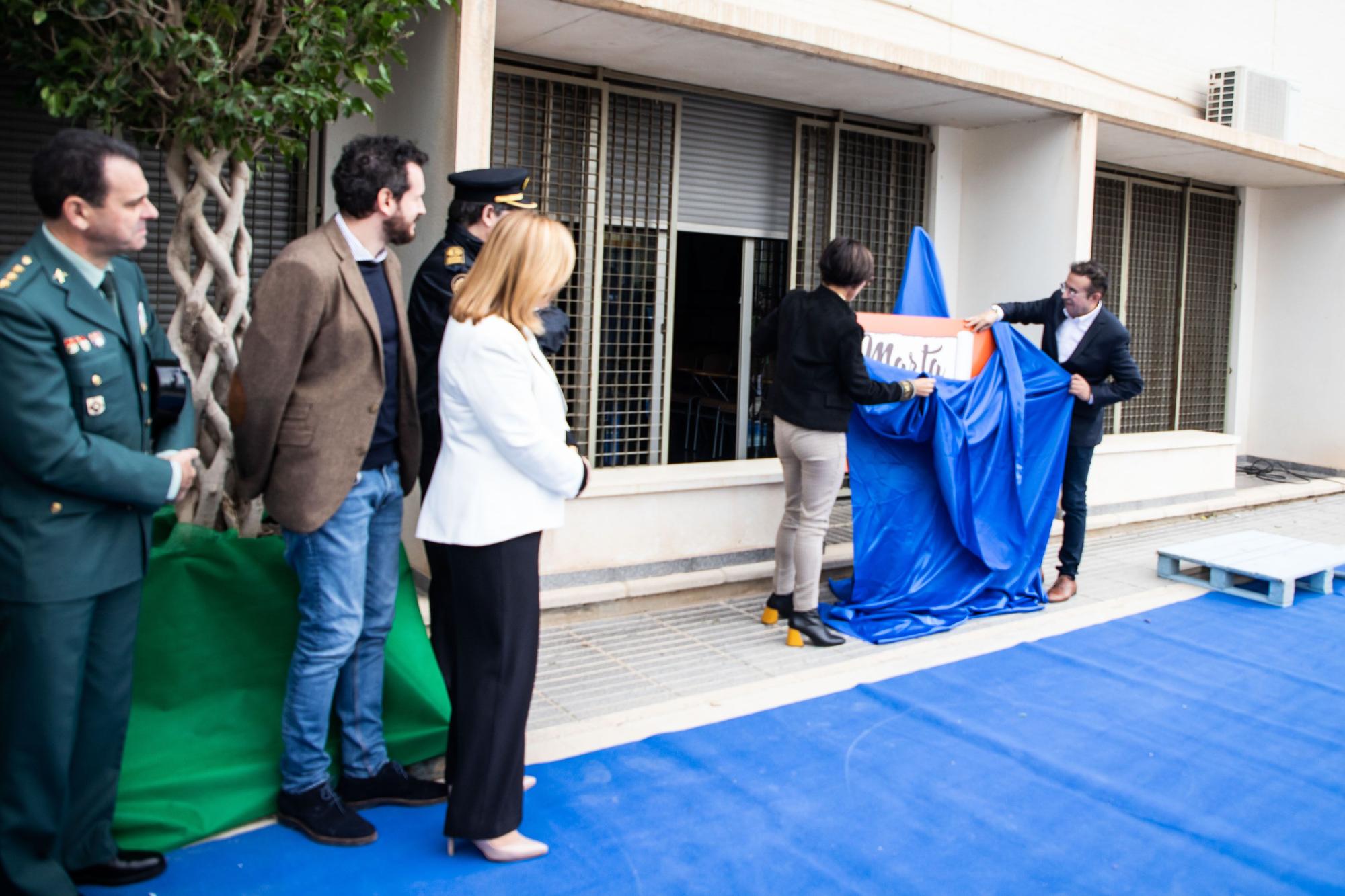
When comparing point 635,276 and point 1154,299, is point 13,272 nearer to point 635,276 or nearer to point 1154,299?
point 635,276

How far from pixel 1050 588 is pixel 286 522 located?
14.7 ft

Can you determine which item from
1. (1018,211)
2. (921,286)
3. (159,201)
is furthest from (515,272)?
(1018,211)

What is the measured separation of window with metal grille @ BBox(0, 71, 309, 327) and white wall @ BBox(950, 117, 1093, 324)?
15.8 ft

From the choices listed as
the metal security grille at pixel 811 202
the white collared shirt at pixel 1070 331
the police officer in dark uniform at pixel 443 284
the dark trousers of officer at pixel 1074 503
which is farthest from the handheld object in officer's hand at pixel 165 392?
the metal security grille at pixel 811 202

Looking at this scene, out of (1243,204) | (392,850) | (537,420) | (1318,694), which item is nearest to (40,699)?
(392,850)

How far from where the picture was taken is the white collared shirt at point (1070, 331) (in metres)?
6.24

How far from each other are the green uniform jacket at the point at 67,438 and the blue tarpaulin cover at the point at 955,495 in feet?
11.5

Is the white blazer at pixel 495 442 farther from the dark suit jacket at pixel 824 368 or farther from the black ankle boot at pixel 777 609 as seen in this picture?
the black ankle boot at pixel 777 609

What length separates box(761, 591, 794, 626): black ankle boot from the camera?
17.5 feet

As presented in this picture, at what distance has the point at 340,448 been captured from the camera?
10.2 feet

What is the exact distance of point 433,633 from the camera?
360 cm

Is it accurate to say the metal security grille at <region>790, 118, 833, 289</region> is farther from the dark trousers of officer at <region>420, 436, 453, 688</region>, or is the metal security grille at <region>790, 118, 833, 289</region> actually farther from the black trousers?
the black trousers

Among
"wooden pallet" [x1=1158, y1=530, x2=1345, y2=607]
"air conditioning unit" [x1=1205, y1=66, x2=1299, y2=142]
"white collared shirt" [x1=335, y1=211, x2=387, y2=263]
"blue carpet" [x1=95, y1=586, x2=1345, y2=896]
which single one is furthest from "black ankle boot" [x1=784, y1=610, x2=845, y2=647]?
"air conditioning unit" [x1=1205, y1=66, x2=1299, y2=142]

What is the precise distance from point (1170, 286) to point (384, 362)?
926cm
